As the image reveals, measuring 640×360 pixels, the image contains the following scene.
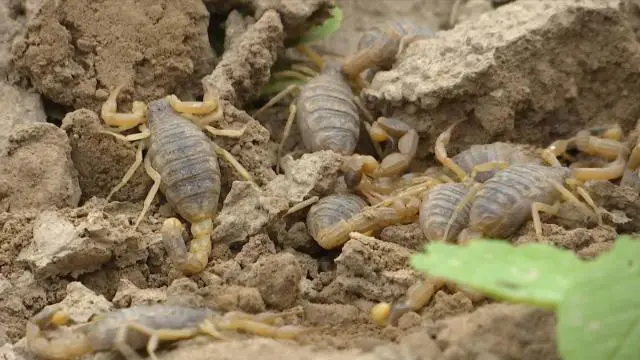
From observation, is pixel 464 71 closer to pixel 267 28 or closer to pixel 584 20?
pixel 584 20

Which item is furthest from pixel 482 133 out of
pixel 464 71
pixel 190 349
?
pixel 190 349

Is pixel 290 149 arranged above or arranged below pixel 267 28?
below

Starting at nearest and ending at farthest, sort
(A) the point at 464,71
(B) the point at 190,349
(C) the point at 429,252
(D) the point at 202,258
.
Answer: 1. (C) the point at 429,252
2. (B) the point at 190,349
3. (D) the point at 202,258
4. (A) the point at 464,71

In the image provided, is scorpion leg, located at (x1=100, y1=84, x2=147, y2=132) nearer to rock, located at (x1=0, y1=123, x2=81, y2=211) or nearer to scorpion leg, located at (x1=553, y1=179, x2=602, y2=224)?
rock, located at (x1=0, y1=123, x2=81, y2=211)

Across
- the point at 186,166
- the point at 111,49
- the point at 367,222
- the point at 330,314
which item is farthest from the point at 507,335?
the point at 111,49

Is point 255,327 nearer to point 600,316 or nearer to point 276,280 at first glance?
point 276,280

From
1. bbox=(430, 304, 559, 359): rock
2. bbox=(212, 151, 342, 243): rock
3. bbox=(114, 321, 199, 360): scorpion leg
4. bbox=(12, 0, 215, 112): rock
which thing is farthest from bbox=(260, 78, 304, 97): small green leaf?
bbox=(430, 304, 559, 359): rock

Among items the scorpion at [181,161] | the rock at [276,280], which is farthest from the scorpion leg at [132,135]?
the rock at [276,280]
